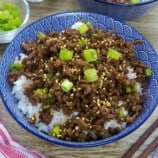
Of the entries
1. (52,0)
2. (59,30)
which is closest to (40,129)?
(59,30)

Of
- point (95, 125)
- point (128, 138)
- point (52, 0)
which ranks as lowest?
point (128, 138)

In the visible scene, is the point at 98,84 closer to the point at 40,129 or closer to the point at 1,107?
the point at 40,129

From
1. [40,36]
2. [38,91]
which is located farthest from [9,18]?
[38,91]

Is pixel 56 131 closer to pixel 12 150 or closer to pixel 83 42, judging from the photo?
pixel 12 150

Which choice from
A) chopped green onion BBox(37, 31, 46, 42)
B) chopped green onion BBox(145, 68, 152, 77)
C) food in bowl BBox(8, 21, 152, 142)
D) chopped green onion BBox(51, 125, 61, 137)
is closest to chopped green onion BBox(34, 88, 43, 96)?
food in bowl BBox(8, 21, 152, 142)

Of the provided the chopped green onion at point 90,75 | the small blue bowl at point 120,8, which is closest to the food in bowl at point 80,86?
the chopped green onion at point 90,75

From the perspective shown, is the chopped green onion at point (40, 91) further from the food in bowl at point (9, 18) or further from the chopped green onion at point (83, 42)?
the food in bowl at point (9, 18)

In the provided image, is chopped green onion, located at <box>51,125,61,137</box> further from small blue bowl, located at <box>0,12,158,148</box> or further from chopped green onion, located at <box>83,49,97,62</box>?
chopped green onion, located at <box>83,49,97,62</box>

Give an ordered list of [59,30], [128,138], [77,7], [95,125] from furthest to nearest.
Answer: [77,7] → [59,30] → [128,138] → [95,125]
